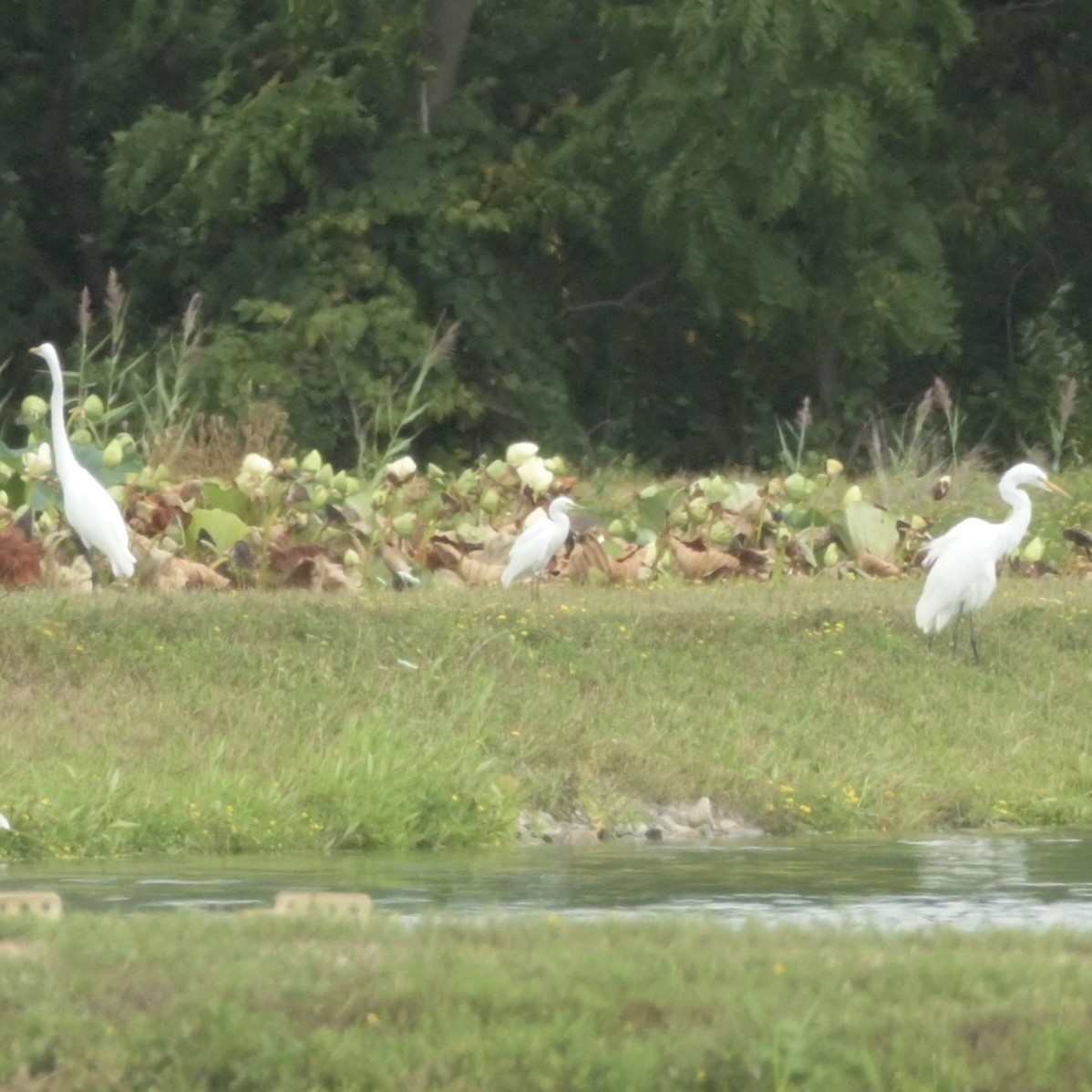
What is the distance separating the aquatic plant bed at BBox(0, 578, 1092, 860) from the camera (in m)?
11.4

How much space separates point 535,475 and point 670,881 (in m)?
7.96

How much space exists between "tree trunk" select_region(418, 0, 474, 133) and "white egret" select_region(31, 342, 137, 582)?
14.6 m

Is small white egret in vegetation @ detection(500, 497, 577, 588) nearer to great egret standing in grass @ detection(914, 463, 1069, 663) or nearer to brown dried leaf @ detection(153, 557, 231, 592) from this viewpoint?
brown dried leaf @ detection(153, 557, 231, 592)

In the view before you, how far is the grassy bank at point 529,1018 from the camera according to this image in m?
5.86

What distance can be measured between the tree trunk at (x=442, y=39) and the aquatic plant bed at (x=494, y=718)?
1454 centimetres

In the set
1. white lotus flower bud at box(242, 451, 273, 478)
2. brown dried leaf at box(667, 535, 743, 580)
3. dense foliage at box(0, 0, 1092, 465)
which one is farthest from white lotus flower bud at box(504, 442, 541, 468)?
dense foliage at box(0, 0, 1092, 465)

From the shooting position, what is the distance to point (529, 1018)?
19.9 feet

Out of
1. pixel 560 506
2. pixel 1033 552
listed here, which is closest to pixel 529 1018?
pixel 560 506

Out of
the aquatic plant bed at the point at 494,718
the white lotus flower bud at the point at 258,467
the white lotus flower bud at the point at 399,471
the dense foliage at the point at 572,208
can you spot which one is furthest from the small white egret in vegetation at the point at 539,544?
the dense foliage at the point at 572,208

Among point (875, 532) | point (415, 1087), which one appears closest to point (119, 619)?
point (875, 532)

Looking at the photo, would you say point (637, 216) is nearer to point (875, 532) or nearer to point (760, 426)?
point (760, 426)

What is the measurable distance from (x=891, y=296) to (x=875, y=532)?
1009 centimetres

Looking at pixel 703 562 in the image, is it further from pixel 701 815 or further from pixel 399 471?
pixel 701 815

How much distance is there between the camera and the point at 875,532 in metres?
18.2
